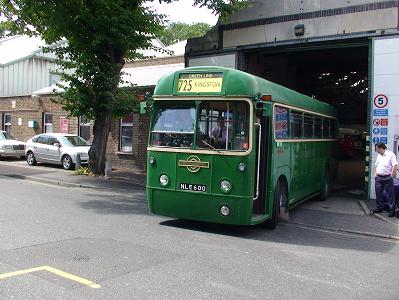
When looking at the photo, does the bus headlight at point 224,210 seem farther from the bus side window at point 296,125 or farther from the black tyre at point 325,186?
the black tyre at point 325,186

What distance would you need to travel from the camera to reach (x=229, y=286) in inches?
224

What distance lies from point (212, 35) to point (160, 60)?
1485cm

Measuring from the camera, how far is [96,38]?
15898mm

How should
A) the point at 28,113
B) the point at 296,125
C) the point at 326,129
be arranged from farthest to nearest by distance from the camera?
the point at 28,113, the point at 326,129, the point at 296,125

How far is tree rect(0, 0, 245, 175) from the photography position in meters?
15.6

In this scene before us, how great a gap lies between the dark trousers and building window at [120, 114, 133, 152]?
1291cm

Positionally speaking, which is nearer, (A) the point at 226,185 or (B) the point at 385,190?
(A) the point at 226,185

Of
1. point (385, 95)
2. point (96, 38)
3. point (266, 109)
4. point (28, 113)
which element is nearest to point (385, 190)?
point (385, 95)

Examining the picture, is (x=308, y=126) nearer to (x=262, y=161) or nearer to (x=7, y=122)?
(x=262, y=161)

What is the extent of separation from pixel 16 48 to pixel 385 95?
3538 cm

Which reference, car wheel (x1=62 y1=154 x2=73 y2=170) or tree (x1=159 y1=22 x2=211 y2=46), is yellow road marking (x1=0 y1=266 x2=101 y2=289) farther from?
tree (x1=159 y1=22 x2=211 y2=46)

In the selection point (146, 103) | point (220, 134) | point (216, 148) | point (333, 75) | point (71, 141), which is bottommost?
point (216, 148)

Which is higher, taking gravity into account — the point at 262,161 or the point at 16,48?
the point at 16,48

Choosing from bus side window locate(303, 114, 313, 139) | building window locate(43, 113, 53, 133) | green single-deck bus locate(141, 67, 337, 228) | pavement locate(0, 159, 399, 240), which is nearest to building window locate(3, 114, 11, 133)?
building window locate(43, 113, 53, 133)
